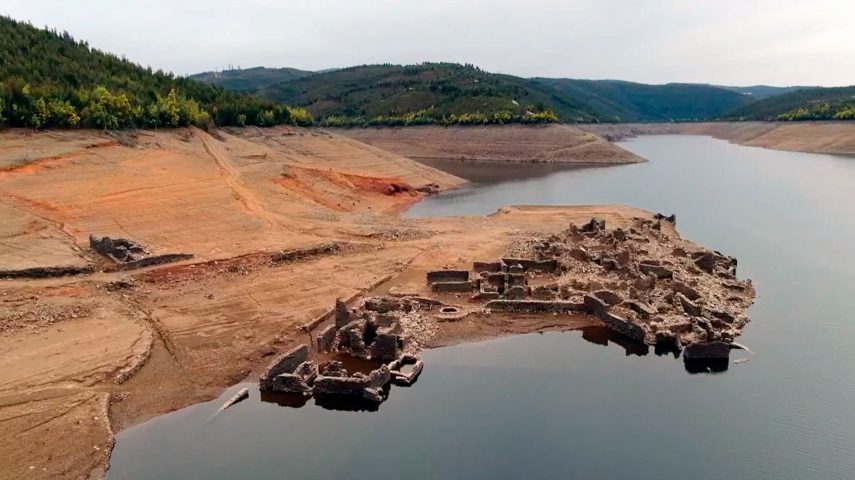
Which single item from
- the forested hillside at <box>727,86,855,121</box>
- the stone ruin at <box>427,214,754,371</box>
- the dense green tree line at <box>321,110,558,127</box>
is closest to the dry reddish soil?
the stone ruin at <box>427,214,754,371</box>

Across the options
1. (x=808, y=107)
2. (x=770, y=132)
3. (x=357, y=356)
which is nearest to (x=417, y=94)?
(x=770, y=132)

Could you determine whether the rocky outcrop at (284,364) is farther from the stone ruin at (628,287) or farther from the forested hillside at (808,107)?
the forested hillside at (808,107)

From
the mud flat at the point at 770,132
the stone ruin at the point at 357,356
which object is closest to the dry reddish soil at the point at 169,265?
the stone ruin at the point at 357,356

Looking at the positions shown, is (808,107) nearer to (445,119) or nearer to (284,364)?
(445,119)

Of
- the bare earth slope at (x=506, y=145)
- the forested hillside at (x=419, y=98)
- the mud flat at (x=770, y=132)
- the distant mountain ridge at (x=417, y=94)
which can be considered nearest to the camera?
the bare earth slope at (x=506, y=145)

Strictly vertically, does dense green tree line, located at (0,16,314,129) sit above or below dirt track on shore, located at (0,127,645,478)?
above

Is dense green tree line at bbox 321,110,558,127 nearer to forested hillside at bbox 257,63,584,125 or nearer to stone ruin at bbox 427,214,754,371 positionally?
Result: forested hillside at bbox 257,63,584,125

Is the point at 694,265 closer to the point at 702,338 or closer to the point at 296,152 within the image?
the point at 702,338
